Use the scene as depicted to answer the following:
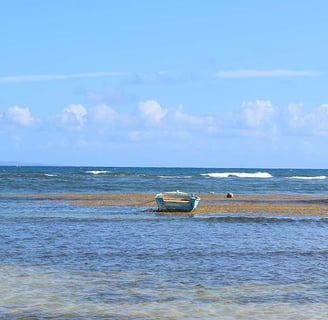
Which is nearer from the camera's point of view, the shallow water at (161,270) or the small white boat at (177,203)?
the shallow water at (161,270)

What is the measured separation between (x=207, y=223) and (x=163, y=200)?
256 inches

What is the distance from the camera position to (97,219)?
1257 inches

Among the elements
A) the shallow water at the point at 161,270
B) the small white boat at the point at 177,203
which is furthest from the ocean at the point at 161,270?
the small white boat at the point at 177,203

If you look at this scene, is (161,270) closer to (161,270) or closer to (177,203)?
(161,270)

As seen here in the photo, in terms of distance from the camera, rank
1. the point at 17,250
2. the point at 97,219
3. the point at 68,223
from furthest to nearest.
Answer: the point at 97,219, the point at 68,223, the point at 17,250

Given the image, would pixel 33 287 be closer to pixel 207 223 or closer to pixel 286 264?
pixel 286 264

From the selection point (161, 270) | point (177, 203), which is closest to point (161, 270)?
point (161, 270)

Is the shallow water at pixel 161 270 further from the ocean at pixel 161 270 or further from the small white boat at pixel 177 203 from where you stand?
the small white boat at pixel 177 203

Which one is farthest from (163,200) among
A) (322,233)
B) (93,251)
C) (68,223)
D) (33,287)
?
(33,287)

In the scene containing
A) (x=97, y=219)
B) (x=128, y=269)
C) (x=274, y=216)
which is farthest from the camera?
(x=274, y=216)

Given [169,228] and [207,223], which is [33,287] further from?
[207,223]

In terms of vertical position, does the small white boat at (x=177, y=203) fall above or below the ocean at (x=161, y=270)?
above

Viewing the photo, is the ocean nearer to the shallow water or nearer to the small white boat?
the shallow water

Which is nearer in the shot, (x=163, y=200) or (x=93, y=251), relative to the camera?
(x=93, y=251)
